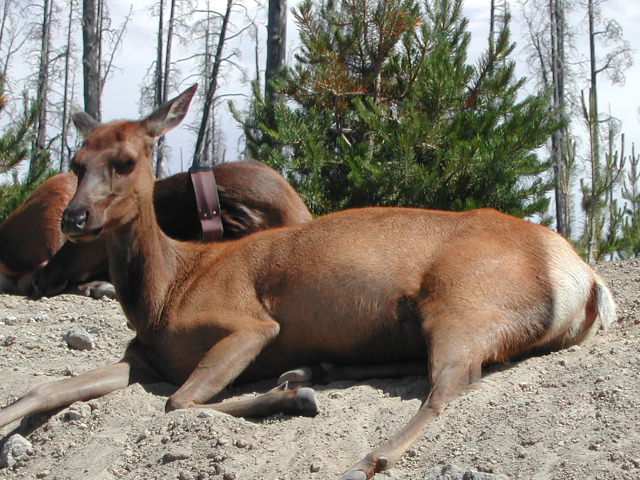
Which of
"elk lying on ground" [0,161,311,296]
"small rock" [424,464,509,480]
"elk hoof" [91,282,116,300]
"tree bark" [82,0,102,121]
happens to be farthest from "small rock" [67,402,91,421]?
"tree bark" [82,0,102,121]

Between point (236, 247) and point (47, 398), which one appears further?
point (236, 247)

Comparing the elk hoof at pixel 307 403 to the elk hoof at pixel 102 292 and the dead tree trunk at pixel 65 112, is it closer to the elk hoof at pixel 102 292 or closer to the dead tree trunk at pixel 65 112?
the elk hoof at pixel 102 292

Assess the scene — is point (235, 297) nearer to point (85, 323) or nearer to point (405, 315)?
point (405, 315)

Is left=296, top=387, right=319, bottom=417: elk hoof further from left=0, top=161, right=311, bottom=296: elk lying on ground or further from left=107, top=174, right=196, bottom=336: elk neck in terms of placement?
left=0, top=161, right=311, bottom=296: elk lying on ground

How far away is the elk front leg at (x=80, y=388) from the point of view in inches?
176

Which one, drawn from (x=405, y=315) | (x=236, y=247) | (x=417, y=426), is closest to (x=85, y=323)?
(x=236, y=247)

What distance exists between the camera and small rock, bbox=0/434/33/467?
424 cm

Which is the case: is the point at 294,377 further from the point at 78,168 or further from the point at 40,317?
the point at 40,317

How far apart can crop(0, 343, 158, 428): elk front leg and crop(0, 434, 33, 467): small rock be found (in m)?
0.11

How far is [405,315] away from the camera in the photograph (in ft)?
15.2

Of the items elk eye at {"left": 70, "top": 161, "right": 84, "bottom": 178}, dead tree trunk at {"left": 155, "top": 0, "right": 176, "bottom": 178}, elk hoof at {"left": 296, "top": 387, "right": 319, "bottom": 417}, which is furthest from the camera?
dead tree trunk at {"left": 155, "top": 0, "right": 176, "bottom": 178}

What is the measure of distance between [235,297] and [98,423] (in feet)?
3.40

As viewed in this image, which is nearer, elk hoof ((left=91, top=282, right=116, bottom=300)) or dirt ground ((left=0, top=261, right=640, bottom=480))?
dirt ground ((left=0, top=261, right=640, bottom=480))

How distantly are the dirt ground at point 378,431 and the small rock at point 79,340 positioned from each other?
0.81 m
